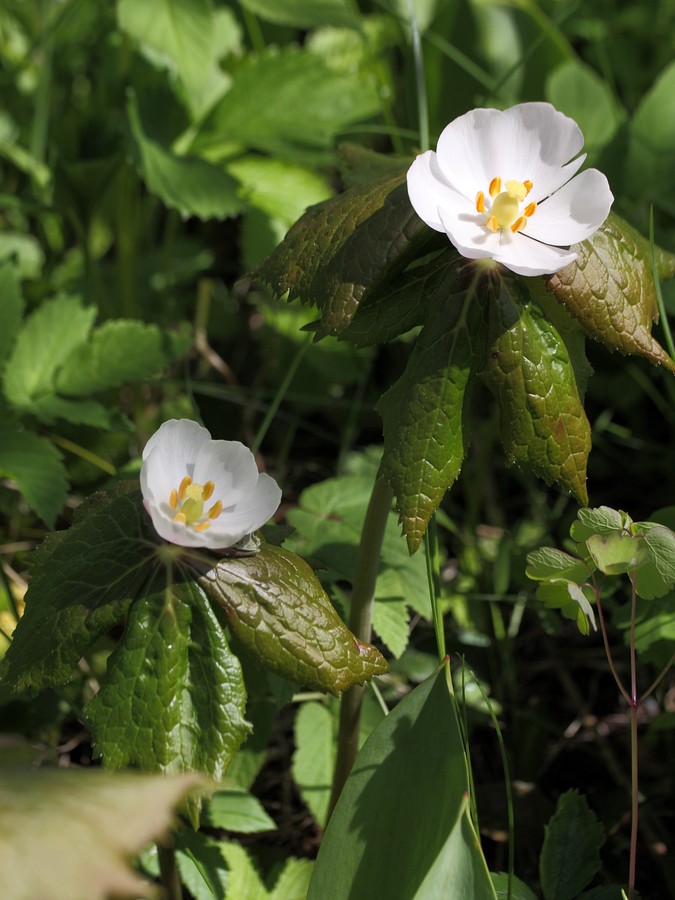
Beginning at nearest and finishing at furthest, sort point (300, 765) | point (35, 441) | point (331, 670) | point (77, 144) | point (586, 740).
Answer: point (331, 670) → point (300, 765) → point (35, 441) → point (586, 740) → point (77, 144)

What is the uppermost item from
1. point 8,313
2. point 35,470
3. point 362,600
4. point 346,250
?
point 346,250

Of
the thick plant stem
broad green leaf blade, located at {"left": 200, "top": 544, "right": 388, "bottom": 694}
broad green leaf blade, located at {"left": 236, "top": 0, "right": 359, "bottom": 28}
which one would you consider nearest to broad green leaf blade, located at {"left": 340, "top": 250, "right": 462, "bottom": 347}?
the thick plant stem

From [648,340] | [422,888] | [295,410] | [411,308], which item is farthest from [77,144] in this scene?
[422,888]

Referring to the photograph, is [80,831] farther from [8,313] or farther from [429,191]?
[8,313]

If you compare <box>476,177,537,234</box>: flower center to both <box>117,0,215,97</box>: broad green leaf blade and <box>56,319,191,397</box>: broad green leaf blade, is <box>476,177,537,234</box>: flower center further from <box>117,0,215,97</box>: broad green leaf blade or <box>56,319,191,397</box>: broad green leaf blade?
<box>117,0,215,97</box>: broad green leaf blade

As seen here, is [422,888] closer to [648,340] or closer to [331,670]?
[331,670]

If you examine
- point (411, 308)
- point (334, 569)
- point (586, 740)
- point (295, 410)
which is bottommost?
point (586, 740)

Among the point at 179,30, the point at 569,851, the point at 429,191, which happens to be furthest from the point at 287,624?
the point at 179,30
